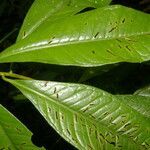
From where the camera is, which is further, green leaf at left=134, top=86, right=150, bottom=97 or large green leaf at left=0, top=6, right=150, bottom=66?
green leaf at left=134, top=86, right=150, bottom=97

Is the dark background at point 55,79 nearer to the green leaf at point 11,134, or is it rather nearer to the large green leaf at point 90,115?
the green leaf at point 11,134

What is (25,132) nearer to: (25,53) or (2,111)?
(2,111)

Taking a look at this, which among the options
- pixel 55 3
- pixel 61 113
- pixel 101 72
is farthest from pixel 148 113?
pixel 55 3

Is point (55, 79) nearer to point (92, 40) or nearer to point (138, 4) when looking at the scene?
point (92, 40)

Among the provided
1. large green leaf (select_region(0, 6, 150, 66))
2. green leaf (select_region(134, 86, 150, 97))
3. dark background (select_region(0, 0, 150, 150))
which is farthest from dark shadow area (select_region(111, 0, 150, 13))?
large green leaf (select_region(0, 6, 150, 66))

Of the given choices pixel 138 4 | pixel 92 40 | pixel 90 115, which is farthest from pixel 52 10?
pixel 138 4

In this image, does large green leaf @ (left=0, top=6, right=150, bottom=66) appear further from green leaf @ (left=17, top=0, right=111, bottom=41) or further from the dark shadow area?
the dark shadow area
